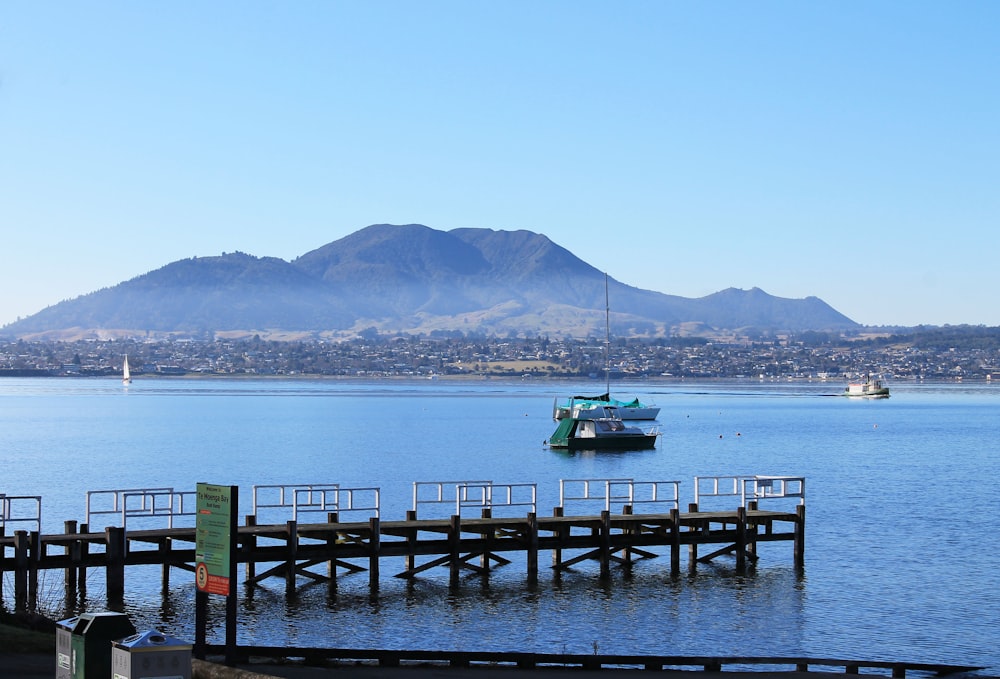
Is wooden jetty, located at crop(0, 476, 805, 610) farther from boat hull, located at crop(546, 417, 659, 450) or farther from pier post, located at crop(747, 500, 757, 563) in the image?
boat hull, located at crop(546, 417, 659, 450)

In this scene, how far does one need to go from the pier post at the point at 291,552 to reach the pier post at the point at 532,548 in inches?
250

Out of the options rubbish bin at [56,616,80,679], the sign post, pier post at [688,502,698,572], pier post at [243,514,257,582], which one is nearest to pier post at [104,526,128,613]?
pier post at [243,514,257,582]

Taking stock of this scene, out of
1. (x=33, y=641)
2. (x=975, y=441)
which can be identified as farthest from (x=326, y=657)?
(x=975, y=441)

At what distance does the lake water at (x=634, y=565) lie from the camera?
31172 mm

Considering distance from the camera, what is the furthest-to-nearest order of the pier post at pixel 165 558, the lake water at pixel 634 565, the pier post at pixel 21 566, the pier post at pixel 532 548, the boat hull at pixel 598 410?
the boat hull at pixel 598 410 → the pier post at pixel 532 548 → the pier post at pixel 165 558 → the pier post at pixel 21 566 → the lake water at pixel 634 565

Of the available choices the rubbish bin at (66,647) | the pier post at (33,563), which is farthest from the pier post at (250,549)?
the rubbish bin at (66,647)

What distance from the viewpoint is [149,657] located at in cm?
1471

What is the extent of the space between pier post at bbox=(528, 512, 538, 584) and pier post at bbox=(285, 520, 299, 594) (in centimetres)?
634

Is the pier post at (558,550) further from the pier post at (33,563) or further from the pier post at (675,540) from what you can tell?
the pier post at (33,563)

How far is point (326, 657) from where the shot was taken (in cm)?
2314

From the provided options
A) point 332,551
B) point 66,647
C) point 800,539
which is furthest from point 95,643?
point 800,539

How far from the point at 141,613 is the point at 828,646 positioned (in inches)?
631

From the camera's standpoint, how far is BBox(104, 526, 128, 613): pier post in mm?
32438

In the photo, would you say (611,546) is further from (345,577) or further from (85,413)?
(85,413)
